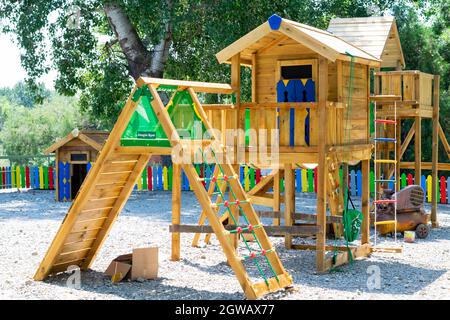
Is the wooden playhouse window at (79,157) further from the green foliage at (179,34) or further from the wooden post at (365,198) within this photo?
the wooden post at (365,198)

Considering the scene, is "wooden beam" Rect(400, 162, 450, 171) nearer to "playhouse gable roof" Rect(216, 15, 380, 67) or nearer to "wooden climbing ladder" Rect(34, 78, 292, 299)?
"playhouse gable roof" Rect(216, 15, 380, 67)

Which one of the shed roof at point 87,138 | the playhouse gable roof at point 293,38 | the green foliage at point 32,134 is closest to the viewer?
the playhouse gable roof at point 293,38

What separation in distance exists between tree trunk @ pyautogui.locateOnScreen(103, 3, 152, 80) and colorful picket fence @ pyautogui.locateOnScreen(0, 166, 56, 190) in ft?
14.6

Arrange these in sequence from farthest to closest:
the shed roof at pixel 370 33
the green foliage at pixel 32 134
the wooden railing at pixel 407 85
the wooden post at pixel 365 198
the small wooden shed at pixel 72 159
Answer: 1. the green foliage at pixel 32 134
2. the small wooden shed at pixel 72 159
3. the shed roof at pixel 370 33
4. the wooden railing at pixel 407 85
5. the wooden post at pixel 365 198

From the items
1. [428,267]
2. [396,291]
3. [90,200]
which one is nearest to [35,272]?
[90,200]

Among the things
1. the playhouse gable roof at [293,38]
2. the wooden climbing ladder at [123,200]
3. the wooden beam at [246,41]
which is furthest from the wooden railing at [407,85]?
the wooden climbing ladder at [123,200]

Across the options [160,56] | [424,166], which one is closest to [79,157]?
[160,56]

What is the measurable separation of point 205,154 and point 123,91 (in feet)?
55.8

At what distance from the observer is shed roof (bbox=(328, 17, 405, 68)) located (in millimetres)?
16531

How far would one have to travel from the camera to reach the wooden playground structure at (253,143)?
9367mm

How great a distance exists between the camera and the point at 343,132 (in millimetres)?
11703

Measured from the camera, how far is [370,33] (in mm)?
16969

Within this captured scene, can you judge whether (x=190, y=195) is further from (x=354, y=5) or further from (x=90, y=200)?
(x=90, y=200)

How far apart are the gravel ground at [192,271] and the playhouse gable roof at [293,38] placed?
124 inches
